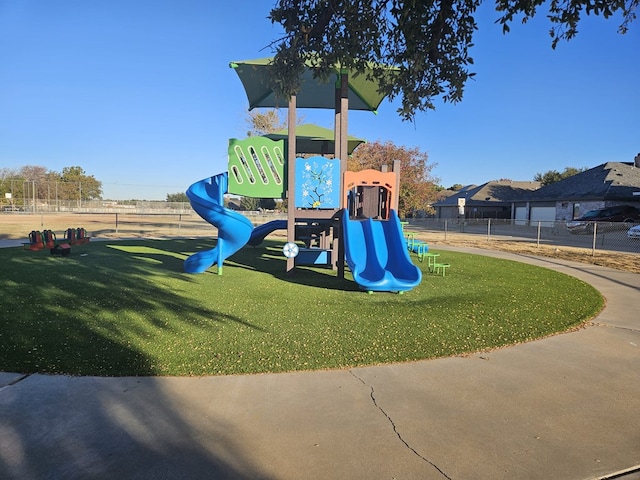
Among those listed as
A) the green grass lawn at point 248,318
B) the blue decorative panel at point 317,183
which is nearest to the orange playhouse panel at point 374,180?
the blue decorative panel at point 317,183

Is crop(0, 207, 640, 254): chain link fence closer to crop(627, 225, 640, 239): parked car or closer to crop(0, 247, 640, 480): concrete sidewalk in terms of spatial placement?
crop(627, 225, 640, 239): parked car

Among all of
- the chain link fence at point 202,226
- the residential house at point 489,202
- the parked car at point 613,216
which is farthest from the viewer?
the residential house at point 489,202

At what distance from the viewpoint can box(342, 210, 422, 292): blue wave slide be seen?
8.42 m

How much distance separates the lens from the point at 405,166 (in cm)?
4109

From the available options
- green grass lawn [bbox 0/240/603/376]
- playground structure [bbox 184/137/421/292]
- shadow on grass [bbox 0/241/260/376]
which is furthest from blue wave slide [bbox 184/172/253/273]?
shadow on grass [bbox 0/241/260/376]

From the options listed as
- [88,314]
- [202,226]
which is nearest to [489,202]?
[202,226]

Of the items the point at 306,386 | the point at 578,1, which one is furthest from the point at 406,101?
the point at 306,386

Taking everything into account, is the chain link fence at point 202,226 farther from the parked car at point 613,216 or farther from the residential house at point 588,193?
the residential house at point 588,193

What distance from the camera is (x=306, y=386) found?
3.96 metres

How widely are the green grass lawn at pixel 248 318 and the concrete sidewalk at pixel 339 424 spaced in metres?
0.47

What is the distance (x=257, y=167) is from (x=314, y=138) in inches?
181

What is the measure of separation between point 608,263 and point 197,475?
54.6 ft

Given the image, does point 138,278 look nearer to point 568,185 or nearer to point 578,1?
point 578,1

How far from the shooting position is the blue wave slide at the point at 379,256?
8422 mm
